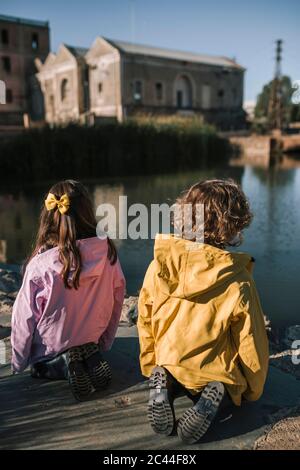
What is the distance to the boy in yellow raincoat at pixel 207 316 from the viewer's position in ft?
5.52

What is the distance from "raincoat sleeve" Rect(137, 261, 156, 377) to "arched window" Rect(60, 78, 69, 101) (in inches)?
1256

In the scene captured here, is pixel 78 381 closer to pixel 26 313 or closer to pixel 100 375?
pixel 100 375

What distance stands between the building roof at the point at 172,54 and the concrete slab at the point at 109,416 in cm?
2897

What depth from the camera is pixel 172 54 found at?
32656 mm

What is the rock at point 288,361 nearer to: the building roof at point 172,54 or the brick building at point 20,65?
the building roof at point 172,54

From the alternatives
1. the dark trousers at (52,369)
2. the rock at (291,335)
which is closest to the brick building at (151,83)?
the rock at (291,335)

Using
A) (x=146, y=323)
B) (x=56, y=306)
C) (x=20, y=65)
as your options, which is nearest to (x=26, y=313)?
(x=56, y=306)

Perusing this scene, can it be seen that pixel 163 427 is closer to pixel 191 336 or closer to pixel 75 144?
pixel 191 336

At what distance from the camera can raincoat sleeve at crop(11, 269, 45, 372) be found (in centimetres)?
198

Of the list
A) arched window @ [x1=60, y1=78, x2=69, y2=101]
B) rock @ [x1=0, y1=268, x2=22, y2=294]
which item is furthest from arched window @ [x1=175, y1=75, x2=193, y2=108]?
rock @ [x1=0, y1=268, x2=22, y2=294]

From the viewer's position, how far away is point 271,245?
247 inches

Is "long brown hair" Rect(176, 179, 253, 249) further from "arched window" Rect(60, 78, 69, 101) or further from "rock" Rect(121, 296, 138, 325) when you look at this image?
"arched window" Rect(60, 78, 69, 101)
